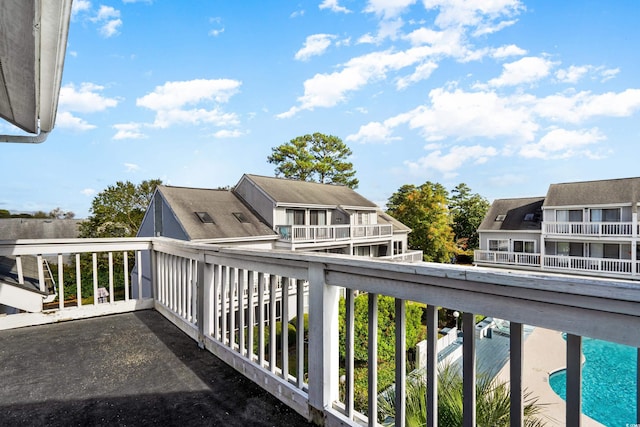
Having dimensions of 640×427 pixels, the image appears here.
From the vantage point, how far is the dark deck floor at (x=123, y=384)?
1746mm

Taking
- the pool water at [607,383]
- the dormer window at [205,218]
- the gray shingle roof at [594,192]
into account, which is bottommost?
the pool water at [607,383]

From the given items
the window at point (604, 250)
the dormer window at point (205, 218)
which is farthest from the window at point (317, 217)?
the window at point (604, 250)

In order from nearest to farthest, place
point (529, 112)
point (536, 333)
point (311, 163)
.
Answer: point (536, 333) < point (529, 112) < point (311, 163)

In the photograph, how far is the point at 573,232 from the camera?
1574 cm

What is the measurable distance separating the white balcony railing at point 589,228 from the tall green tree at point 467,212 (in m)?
9.31

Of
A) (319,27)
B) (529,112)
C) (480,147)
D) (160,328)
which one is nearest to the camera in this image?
(160,328)

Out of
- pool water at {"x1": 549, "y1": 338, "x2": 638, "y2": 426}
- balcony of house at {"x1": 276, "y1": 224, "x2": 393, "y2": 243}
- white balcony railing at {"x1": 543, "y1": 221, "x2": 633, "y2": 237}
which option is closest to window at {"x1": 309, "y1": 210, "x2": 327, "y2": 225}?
balcony of house at {"x1": 276, "y1": 224, "x2": 393, "y2": 243}

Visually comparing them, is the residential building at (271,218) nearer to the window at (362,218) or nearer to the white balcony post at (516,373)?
the window at (362,218)

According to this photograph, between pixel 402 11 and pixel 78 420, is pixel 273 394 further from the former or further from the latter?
pixel 402 11

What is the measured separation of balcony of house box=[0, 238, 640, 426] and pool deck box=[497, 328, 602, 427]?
4.65 m

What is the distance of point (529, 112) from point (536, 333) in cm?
1929

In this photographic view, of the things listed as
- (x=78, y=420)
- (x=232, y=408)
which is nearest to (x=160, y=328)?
(x=78, y=420)

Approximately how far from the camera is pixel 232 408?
1831mm

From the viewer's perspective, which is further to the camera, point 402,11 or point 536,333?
point 402,11
